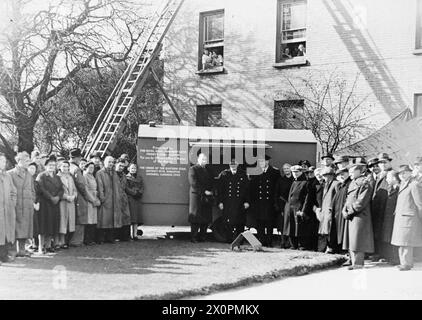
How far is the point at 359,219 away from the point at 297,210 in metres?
1.89

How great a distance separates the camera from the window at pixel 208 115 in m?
18.5

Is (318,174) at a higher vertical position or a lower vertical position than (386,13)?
lower

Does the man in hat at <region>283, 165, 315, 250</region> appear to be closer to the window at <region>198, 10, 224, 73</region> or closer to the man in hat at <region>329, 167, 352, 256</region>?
the man in hat at <region>329, 167, 352, 256</region>

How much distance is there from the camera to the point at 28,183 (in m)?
9.55

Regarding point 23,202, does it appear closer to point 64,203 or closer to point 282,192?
point 64,203

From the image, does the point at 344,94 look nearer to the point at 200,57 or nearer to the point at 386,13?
the point at 386,13

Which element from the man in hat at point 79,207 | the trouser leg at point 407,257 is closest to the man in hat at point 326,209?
the trouser leg at point 407,257

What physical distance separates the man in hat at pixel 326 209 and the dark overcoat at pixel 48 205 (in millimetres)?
4923

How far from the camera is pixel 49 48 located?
592 inches

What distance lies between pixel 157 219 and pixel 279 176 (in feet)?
9.17

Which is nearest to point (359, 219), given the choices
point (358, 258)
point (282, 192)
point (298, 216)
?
point (358, 258)

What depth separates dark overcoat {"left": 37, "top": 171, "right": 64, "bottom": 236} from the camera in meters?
10.0

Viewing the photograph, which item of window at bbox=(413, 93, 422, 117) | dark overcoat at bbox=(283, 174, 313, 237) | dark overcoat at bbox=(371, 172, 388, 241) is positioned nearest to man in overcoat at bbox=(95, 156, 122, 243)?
dark overcoat at bbox=(283, 174, 313, 237)
